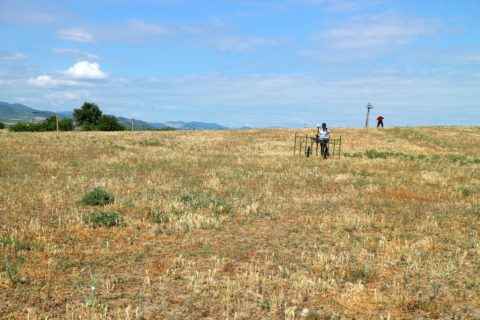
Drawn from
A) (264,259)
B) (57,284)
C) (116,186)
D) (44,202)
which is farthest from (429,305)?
(116,186)

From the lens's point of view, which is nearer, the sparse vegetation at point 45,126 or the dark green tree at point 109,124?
the sparse vegetation at point 45,126

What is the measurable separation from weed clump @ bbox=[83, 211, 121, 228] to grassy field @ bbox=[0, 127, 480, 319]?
0.09 ft

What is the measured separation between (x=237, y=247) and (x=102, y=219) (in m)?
3.74

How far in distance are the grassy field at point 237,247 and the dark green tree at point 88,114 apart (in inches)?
3963

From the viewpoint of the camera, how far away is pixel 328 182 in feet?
61.8

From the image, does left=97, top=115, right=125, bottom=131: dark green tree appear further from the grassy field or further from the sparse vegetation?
the grassy field

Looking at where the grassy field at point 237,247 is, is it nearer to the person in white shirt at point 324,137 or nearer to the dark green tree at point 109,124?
the person in white shirt at point 324,137

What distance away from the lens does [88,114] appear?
379 ft

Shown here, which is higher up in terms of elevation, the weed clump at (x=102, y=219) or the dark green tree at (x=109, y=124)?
the dark green tree at (x=109, y=124)

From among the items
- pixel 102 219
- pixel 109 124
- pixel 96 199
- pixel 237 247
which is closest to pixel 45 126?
pixel 109 124

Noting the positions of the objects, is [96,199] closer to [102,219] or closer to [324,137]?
[102,219]

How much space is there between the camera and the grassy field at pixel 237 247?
21.8 feet

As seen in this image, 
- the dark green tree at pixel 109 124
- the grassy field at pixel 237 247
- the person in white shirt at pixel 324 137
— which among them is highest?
the dark green tree at pixel 109 124

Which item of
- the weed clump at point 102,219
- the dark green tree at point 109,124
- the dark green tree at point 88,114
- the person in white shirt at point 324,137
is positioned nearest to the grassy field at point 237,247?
the weed clump at point 102,219
